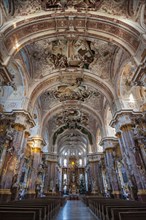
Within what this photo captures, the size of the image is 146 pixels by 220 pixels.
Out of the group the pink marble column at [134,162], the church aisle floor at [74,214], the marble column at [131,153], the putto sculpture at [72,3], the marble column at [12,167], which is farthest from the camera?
the marble column at [12,167]

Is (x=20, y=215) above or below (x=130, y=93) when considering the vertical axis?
below

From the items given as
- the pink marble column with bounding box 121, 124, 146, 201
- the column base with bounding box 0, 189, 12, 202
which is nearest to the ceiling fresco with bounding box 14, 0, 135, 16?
the pink marble column with bounding box 121, 124, 146, 201

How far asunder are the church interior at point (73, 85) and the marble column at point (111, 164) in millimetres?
85

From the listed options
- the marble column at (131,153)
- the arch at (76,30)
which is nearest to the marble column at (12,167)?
the arch at (76,30)

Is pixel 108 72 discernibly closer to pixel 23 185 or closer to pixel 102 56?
pixel 102 56

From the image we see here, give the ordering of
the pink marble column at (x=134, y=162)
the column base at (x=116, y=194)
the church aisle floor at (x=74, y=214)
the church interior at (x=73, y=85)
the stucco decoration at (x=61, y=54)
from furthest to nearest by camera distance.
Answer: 1. the column base at (x=116, y=194)
2. the stucco decoration at (x=61, y=54)
3. the pink marble column at (x=134, y=162)
4. the church interior at (x=73, y=85)
5. the church aisle floor at (x=74, y=214)

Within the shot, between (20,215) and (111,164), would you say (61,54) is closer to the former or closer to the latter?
(20,215)

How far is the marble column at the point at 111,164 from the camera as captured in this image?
12064mm

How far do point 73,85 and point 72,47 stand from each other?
15.1ft

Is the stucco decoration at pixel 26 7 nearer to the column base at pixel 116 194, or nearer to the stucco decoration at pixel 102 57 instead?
the stucco decoration at pixel 102 57

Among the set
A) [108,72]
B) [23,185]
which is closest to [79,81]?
[108,72]

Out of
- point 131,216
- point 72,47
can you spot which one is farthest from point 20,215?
point 72,47

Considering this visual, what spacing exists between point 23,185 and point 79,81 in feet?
36.2

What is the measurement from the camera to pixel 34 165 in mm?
13633
